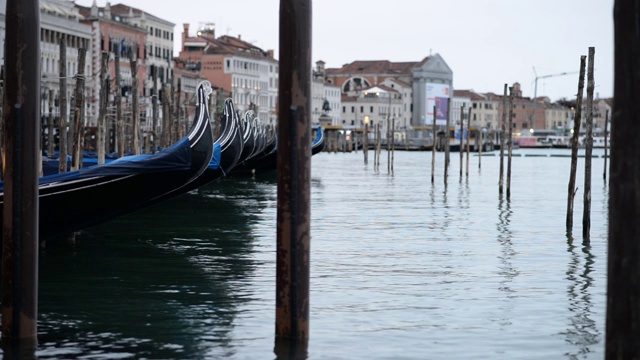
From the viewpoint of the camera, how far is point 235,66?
8812cm

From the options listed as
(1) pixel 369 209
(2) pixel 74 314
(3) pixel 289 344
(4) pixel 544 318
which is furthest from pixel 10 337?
(1) pixel 369 209

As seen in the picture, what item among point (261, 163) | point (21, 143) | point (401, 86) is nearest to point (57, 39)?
point (261, 163)

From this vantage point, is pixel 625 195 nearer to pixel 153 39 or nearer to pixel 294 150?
pixel 294 150

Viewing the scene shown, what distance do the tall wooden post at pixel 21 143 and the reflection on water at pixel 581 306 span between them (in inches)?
119

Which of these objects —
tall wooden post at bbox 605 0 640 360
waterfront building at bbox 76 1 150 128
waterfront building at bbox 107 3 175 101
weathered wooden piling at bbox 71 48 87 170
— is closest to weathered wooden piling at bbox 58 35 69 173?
weathered wooden piling at bbox 71 48 87 170

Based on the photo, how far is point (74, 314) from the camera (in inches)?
334

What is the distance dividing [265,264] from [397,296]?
2426 mm

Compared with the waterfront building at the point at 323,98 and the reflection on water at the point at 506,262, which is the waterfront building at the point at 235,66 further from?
the reflection on water at the point at 506,262

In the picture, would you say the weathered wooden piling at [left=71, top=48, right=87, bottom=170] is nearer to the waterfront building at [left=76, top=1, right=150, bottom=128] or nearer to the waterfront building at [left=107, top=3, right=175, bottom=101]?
the waterfront building at [left=76, top=1, right=150, bottom=128]

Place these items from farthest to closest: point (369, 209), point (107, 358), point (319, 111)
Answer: point (319, 111), point (369, 209), point (107, 358)

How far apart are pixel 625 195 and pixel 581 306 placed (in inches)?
214

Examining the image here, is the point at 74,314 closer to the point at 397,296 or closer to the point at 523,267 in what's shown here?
the point at 397,296

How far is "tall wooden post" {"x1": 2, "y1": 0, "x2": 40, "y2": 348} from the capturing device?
616cm

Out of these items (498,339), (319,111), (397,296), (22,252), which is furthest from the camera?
(319,111)
